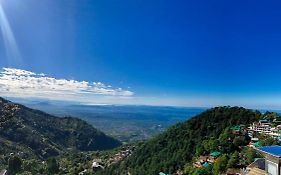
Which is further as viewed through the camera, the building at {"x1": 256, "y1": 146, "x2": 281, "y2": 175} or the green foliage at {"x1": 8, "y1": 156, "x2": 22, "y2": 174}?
the green foliage at {"x1": 8, "y1": 156, "x2": 22, "y2": 174}

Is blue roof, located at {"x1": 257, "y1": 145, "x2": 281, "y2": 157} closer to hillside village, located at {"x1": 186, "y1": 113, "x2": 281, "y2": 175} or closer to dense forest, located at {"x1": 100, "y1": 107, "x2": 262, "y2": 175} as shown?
hillside village, located at {"x1": 186, "y1": 113, "x2": 281, "y2": 175}

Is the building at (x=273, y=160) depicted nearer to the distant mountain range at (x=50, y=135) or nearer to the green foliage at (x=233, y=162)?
the green foliage at (x=233, y=162)

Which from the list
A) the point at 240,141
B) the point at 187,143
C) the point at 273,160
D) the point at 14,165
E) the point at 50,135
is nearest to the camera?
the point at 273,160

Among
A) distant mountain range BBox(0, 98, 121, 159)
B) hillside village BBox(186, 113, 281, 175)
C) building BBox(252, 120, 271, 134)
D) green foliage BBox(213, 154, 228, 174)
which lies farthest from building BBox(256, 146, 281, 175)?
distant mountain range BBox(0, 98, 121, 159)

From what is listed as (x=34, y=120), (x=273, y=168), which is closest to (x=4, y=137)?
(x=34, y=120)

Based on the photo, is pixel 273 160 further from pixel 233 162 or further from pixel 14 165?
pixel 14 165

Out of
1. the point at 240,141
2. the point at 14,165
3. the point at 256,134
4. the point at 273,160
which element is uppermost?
the point at 273,160

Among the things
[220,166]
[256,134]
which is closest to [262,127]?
[256,134]
